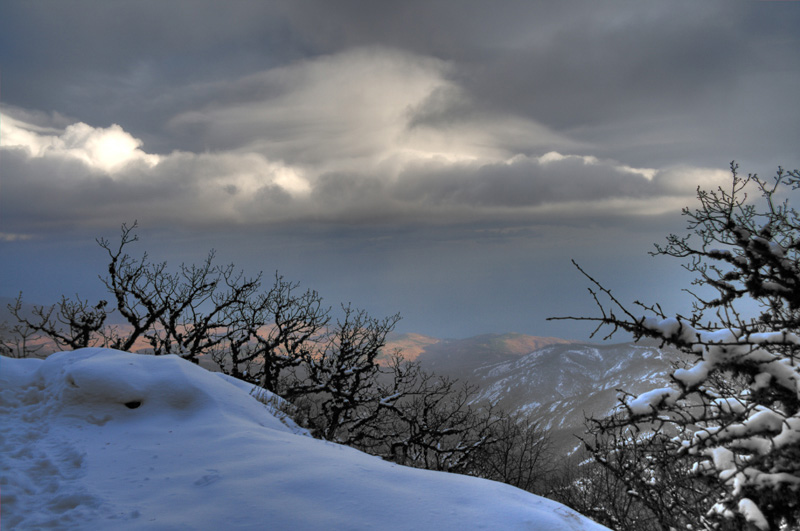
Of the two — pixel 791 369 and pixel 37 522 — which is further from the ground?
pixel 791 369

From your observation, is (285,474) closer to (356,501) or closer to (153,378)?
(356,501)

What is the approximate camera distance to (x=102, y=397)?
7047mm

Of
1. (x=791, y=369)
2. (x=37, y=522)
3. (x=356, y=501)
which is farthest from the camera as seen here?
(x=791, y=369)

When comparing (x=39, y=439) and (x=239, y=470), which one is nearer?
(x=239, y=470)

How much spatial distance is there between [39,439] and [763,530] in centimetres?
910

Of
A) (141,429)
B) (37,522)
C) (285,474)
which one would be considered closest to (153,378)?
(141,429)

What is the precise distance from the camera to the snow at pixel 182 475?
405 cm

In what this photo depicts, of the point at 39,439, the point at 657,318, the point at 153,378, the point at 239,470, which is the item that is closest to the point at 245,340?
the point at 153,378

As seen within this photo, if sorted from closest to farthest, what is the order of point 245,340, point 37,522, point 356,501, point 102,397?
point 37,522
point 356,501
point 102,397
point 245,340

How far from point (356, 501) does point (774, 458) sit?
4.45 m

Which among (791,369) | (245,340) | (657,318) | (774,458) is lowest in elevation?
(245,340)

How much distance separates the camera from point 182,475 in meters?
4.88

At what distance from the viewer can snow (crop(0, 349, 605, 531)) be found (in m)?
4.05

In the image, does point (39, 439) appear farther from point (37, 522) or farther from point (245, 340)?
point (245, 340)
